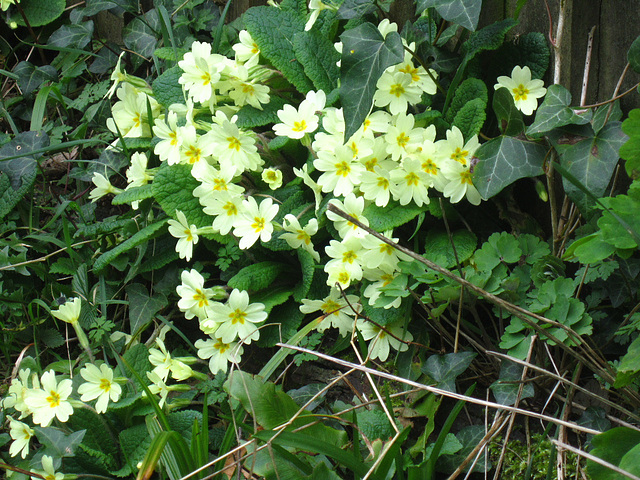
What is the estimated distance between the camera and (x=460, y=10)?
170 cm

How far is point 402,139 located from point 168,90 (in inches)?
41.5

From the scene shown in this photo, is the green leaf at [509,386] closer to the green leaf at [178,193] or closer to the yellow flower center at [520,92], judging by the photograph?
the yellow flower center at [520,92]

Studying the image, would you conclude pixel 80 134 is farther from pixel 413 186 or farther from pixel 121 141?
pixel 413 186

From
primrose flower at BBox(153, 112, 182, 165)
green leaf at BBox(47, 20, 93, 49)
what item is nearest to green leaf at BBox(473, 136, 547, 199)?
primrose flower at BBox(153, 112, 182, 165)

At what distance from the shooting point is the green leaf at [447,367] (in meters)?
1.66

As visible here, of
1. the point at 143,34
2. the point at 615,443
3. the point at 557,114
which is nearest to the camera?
the point at 615,443

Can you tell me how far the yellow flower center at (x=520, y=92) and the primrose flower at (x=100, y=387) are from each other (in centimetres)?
147

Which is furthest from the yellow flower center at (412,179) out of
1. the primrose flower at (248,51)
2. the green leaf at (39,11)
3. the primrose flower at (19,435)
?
the green leaf at (39,11)

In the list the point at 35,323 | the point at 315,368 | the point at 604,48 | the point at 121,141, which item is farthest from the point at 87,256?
the point at 604,48

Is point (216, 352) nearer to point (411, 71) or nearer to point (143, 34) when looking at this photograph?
point (411, 71)

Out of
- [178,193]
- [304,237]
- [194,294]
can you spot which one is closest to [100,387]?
[194,294]

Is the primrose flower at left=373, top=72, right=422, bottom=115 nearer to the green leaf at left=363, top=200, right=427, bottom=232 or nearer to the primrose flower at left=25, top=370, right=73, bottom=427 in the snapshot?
the green leaf at left=363, top=200, right=427, bottom=232

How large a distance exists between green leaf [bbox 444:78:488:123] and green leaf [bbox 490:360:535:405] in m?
0.79

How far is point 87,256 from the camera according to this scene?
247 cm
